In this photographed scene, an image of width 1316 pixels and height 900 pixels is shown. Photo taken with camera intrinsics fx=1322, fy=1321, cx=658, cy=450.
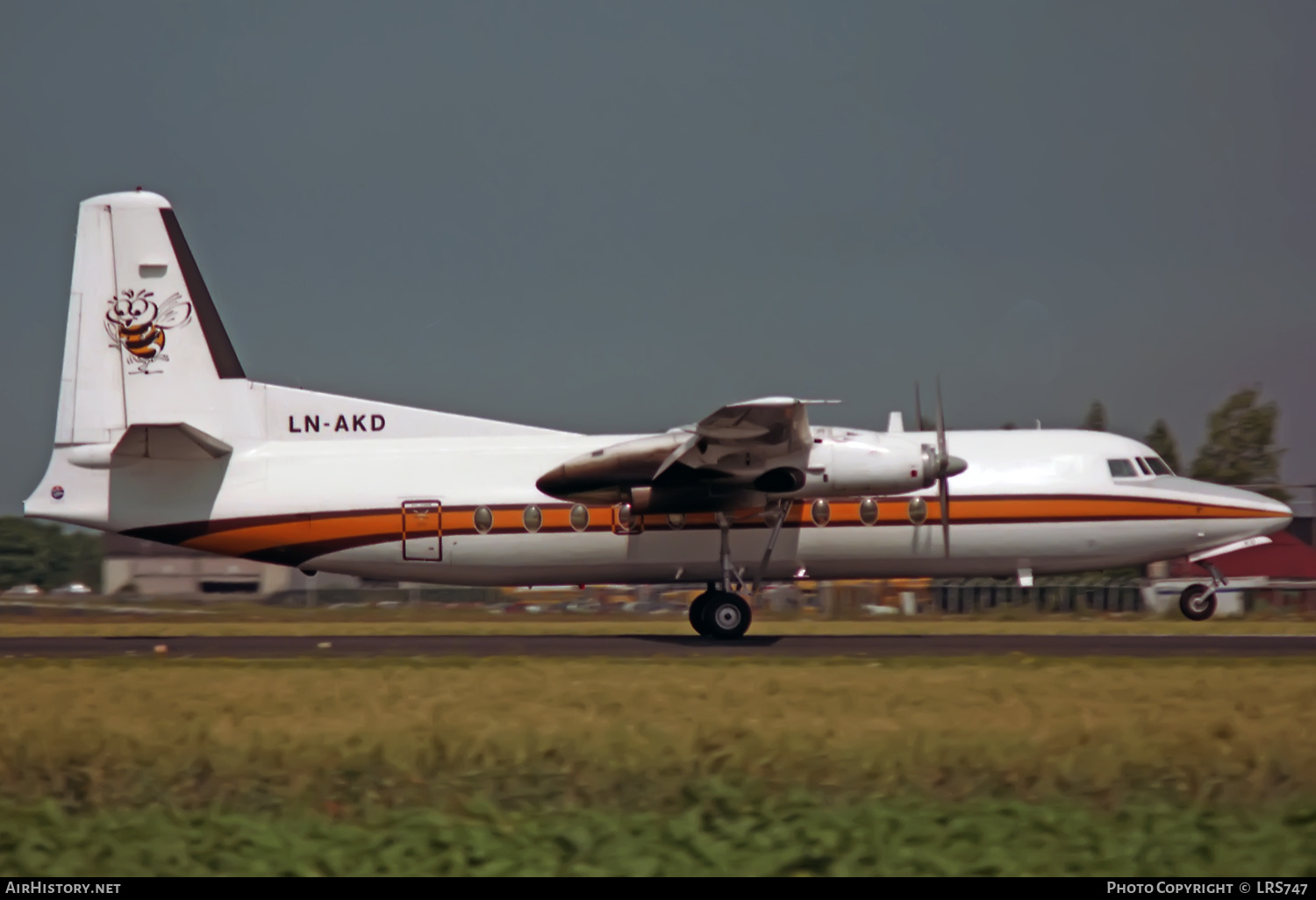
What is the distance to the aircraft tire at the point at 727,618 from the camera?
21469 mm

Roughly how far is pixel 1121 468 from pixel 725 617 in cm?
710

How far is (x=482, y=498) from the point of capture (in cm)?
2152

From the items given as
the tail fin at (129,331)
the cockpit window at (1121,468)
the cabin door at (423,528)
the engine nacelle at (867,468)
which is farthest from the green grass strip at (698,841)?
the tail fin at (129,331)

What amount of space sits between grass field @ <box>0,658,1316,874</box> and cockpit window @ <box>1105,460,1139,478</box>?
10770 millimetres

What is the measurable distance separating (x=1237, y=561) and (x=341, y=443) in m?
31.0

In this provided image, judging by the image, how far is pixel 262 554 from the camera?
21.8 meters

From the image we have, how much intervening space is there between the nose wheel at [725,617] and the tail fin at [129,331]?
9018 millimetres

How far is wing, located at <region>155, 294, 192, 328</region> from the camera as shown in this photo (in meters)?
22.2

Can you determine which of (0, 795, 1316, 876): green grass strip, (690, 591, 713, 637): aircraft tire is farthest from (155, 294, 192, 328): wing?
(0, 795, 1316, 876): green grass strip

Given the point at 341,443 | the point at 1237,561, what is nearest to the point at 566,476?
the point at 341,443

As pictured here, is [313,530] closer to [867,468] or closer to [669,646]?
[669,646]

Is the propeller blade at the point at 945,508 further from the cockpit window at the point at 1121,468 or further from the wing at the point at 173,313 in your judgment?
the wing at the point at 173,313

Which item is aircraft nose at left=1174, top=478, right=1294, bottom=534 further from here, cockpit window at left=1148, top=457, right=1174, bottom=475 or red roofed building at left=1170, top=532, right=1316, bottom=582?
red roofed building at left=1170, top=532, right=1316, bottom=582

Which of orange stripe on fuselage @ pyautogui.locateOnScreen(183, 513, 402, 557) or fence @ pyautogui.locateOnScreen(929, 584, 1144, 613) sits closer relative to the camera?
orange stripe on fuselage @ pyautogui.locateOnScreen(183, 513, 402, 557)
